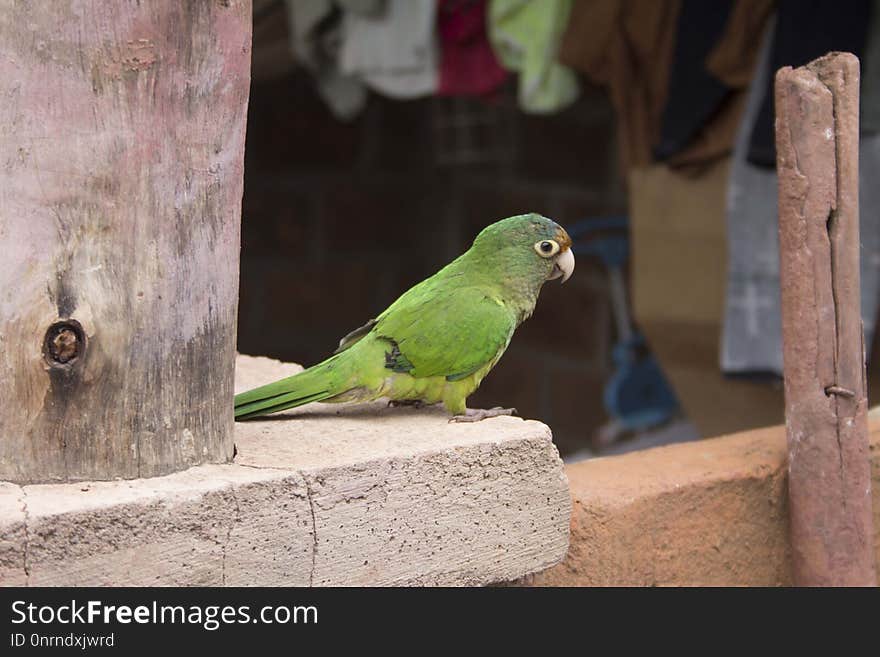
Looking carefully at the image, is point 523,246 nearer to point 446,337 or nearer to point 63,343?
point 446,337

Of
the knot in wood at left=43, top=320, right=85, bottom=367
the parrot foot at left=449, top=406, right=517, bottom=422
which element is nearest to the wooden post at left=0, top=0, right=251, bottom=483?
the knot in wood at left=43, top=320, right=85, bottom=367

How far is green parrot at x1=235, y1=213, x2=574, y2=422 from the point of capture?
89.7 inches

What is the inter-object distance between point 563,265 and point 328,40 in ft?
7.51

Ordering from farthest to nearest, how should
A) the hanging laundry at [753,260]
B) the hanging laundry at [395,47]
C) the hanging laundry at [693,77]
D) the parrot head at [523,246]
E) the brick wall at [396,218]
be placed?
the brick wall at [396,218]
the hanging laundry at [395,47]
the hanging laundry at [693,77]
the hanging laundry at [753,260]
the parrot head at [523,246]

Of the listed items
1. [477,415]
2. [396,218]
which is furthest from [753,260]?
[396,218]

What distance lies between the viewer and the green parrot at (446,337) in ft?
7.48

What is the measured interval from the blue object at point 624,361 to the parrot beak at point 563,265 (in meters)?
2.64

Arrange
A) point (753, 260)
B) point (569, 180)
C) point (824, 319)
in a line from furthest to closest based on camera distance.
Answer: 1. point (569, 180)
2. point (753, 260)
3. point (824, 319)

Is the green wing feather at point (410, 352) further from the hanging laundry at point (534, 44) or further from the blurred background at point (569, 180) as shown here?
the hanging laundry at point (534, 44)

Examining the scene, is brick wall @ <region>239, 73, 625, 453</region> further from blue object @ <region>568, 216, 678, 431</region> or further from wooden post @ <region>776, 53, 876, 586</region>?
wooden post @ <region>776, 53, 876, 586</region>

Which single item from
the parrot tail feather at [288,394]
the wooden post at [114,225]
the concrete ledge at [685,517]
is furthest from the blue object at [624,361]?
the wooden post at [114,225]

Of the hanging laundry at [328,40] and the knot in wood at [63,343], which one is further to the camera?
the hanging laundry at [328,40]

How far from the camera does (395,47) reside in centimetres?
422

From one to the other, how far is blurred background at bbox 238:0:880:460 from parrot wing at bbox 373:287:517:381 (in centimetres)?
167
